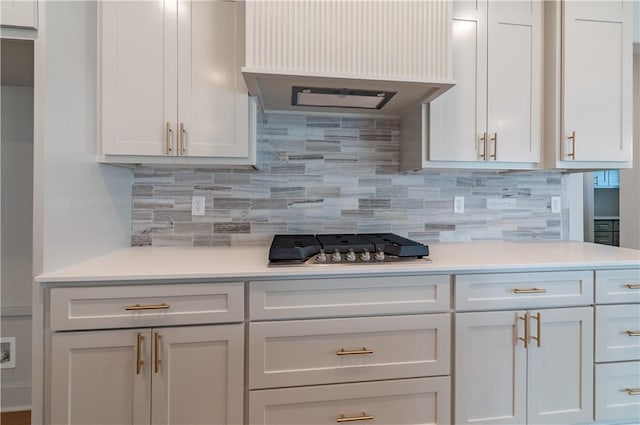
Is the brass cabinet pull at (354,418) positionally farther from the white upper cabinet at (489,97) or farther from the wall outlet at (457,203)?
the wall outlet at (457,203)

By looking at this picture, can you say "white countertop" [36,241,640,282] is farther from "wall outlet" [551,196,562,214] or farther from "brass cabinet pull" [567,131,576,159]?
"brass cabinet pull" [567,131,576,159]

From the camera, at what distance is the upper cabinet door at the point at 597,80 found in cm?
172

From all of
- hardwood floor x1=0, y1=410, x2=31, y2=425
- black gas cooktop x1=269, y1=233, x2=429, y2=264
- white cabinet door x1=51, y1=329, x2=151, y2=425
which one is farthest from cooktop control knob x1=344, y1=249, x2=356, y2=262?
hardwood floor x1=0, y1=410, x2=31, y2=425

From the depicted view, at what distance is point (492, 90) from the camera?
1724mm

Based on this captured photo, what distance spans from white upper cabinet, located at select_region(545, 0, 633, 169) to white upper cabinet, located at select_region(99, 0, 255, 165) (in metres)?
1.66

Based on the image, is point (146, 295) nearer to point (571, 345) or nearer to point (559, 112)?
point (571, 345)

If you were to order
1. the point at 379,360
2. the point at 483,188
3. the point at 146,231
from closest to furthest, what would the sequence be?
the point at 379,360
the point at 146,231
the point at 483,188

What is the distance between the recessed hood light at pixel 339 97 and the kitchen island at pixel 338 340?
33.4 inches

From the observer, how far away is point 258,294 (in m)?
1.25

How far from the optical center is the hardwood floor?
156cm

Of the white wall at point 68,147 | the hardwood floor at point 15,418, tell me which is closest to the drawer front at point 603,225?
the white wall at point 68,147

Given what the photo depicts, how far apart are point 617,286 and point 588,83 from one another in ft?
3.59

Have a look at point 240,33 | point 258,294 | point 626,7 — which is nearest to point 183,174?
point 240,33

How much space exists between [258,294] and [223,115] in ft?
2.88
